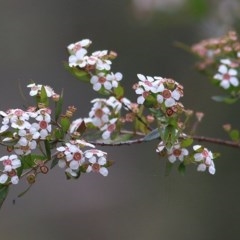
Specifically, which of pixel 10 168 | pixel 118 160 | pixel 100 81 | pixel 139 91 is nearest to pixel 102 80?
pixel 100 81

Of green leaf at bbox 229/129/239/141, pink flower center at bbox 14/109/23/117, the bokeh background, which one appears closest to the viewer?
pink flower center at bbox 14/109/23/117

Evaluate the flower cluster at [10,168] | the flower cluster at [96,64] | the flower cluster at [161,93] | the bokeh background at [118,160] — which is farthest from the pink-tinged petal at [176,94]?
the bokeh background at [118,160]

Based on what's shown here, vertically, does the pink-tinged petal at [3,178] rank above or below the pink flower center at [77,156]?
below

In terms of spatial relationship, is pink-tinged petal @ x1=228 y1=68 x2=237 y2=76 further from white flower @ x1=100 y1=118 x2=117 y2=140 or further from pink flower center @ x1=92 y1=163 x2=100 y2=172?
pink flower center @ x1=92 y1=163 x2=100 y2=172

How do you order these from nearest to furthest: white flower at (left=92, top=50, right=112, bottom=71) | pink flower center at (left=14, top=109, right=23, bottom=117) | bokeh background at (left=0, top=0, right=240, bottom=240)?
pink flower center at (left=14, top=109, right=23, bottom=117) → white flower at (left=92, top=50, right=112, bottom=71) → bokeh background at (left=0, top=0, right=240, bottom=240)

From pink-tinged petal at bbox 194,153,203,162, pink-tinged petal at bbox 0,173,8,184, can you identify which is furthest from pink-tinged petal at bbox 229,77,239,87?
pink-tinged petal at bbox 0,173,8,184

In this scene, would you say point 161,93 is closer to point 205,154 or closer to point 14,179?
point 205,154

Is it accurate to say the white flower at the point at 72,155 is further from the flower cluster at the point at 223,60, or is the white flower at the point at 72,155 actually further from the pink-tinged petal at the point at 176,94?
the flower cluster at the point at 223,60

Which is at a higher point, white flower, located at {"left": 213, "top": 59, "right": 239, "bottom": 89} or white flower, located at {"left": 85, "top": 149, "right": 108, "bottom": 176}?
white flower, located at {"left": 213, "top": 59, "right": 239, "bottom": 89}
